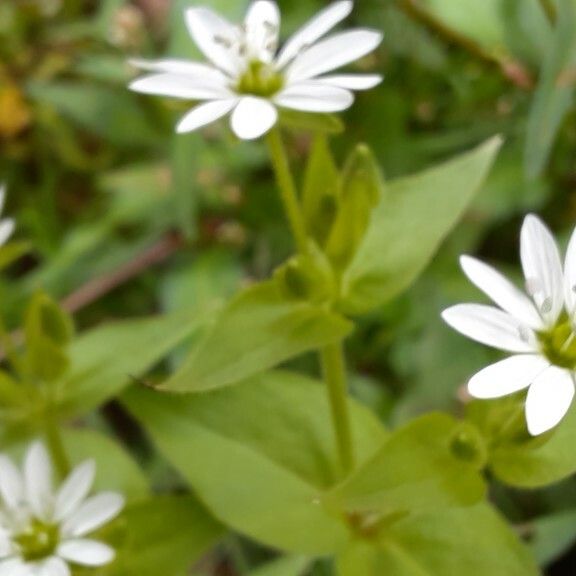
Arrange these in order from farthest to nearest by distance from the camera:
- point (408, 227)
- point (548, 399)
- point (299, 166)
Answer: point (299, 166)
point (408, 227)
point (548, 399)

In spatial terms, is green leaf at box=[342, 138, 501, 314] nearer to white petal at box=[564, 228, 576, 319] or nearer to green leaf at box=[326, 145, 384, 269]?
green leaf at box=[326, 145, 384, 269]

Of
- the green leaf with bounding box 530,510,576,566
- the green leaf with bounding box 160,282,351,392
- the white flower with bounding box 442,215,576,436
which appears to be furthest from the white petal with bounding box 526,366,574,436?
the green leaf with bounding box 530,510,576,566

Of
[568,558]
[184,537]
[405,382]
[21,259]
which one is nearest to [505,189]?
[405,382]

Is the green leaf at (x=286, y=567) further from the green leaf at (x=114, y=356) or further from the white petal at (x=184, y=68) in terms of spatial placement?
the white petal at (x=184, y=68)

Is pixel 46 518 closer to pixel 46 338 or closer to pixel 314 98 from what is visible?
pixel 46 338

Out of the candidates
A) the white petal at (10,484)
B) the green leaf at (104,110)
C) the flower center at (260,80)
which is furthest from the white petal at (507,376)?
the green leaf at (104,110)

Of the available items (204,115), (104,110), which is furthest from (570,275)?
(104,110)

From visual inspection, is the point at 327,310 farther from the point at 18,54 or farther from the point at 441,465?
the point at 18,54
